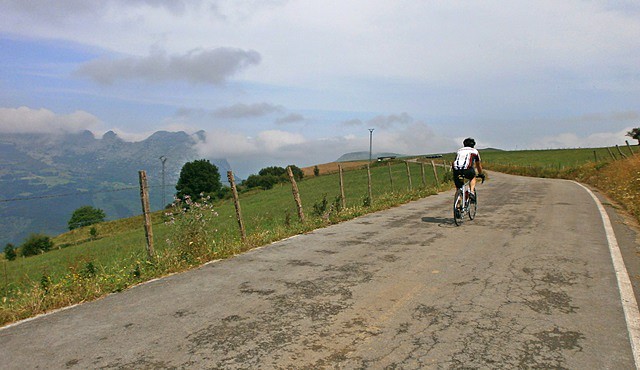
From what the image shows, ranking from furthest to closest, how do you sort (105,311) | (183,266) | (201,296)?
(183,266)
(201,296)
(105,311)

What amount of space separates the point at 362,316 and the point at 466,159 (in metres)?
6.91

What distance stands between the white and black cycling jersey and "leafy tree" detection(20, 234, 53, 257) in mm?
60049

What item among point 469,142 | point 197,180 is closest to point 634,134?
point 469,142

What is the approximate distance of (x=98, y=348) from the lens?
4.02m

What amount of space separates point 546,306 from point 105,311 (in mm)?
5415

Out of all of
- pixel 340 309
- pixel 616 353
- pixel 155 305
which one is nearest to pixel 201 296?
pixel 155 305

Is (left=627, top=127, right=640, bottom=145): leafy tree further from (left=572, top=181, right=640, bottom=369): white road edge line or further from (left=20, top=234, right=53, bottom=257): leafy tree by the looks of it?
(left=20, top=234, right=53, bottom=257): leafy tree

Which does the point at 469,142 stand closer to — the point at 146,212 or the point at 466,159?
the point at 466,159

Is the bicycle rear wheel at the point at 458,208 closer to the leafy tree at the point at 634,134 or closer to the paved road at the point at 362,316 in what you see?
the paved road at the point at 362,316

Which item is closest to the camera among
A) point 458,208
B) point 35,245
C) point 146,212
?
Answer: point 146,212

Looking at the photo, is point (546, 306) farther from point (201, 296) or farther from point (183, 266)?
point (183, 266)

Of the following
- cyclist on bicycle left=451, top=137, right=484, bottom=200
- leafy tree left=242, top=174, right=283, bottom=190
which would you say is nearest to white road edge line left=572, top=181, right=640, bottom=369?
cyclist on bicycle left=451, top=137, right=484, bottom=200

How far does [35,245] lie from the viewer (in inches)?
2296

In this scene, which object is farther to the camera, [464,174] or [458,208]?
[458,208]
